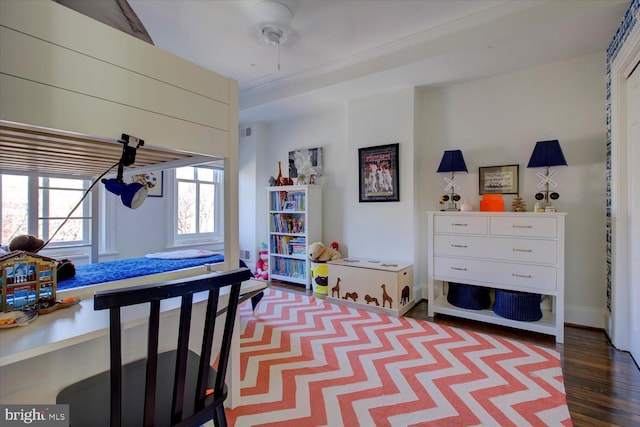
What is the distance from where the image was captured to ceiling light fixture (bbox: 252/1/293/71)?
7.42 feet

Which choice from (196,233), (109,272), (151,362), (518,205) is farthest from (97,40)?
(196,233)

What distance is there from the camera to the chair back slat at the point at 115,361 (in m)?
0.69

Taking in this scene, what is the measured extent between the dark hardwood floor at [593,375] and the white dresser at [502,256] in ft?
0.33

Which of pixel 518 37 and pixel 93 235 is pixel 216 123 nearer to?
pixel 93 235

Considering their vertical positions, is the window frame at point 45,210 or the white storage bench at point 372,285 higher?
the window frame at point 45,210

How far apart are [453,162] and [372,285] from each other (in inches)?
59.3

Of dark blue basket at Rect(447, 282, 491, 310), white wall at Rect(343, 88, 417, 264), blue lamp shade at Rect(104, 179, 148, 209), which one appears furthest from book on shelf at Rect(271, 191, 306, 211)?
blue lamp shade at Rect(104, 179, 148, 209)

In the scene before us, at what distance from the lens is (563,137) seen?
9.20 feet

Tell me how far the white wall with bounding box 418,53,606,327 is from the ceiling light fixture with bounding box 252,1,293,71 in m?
2.00

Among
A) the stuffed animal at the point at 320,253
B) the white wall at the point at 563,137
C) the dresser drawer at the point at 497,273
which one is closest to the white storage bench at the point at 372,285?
the stuffed animal at the point at 320,253

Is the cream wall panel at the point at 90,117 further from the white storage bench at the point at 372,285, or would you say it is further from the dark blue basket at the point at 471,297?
the dark blue basket at the point at 471,297

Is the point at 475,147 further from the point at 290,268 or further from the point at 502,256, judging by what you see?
the point at 290,268

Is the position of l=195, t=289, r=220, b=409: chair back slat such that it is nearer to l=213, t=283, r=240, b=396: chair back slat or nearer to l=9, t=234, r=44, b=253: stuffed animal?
l=213, t=283, r=240, b=396: chair back slat

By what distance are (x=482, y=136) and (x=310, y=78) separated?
6.60ft
